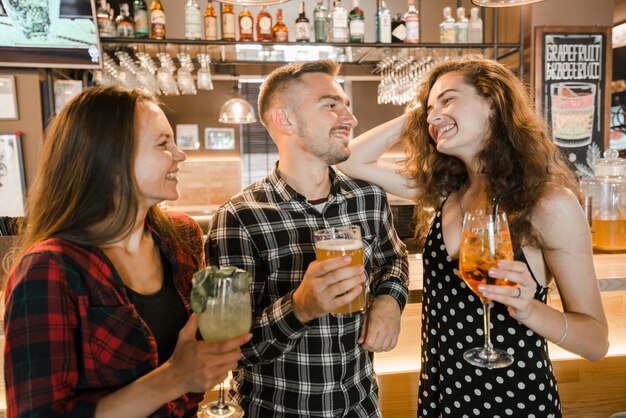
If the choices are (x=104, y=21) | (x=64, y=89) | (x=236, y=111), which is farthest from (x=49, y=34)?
(x=236, y=111)

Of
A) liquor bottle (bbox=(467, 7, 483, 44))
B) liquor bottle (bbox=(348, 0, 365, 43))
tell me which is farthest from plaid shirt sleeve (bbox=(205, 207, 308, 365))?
liquor bottle (bbox=(467, 7, 483, 44))

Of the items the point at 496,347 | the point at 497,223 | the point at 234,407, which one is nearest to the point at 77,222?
the point at 234,407

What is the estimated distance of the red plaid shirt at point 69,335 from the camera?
1.07 meters

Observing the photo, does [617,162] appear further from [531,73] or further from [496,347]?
[531,73]

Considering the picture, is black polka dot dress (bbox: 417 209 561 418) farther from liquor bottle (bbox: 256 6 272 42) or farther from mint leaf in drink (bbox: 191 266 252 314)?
liquor bottle (bbox: 256 6 272 42)

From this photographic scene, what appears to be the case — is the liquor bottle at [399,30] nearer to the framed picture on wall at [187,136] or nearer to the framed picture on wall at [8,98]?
the framed picture on wall at [8,98]

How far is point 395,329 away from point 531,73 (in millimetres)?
3604

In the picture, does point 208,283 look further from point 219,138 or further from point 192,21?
point 219,138

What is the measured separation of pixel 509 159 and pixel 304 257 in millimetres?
694

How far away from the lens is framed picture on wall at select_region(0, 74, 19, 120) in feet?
13.1

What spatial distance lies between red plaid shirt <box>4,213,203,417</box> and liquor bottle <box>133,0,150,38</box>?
10.3 ft

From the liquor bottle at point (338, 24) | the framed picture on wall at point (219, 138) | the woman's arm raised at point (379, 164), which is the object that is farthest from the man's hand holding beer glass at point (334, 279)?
the framed picture on wall at point (219, 138)

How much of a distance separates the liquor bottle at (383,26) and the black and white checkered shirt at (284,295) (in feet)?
9.33

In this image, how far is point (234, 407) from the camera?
4.59ft
